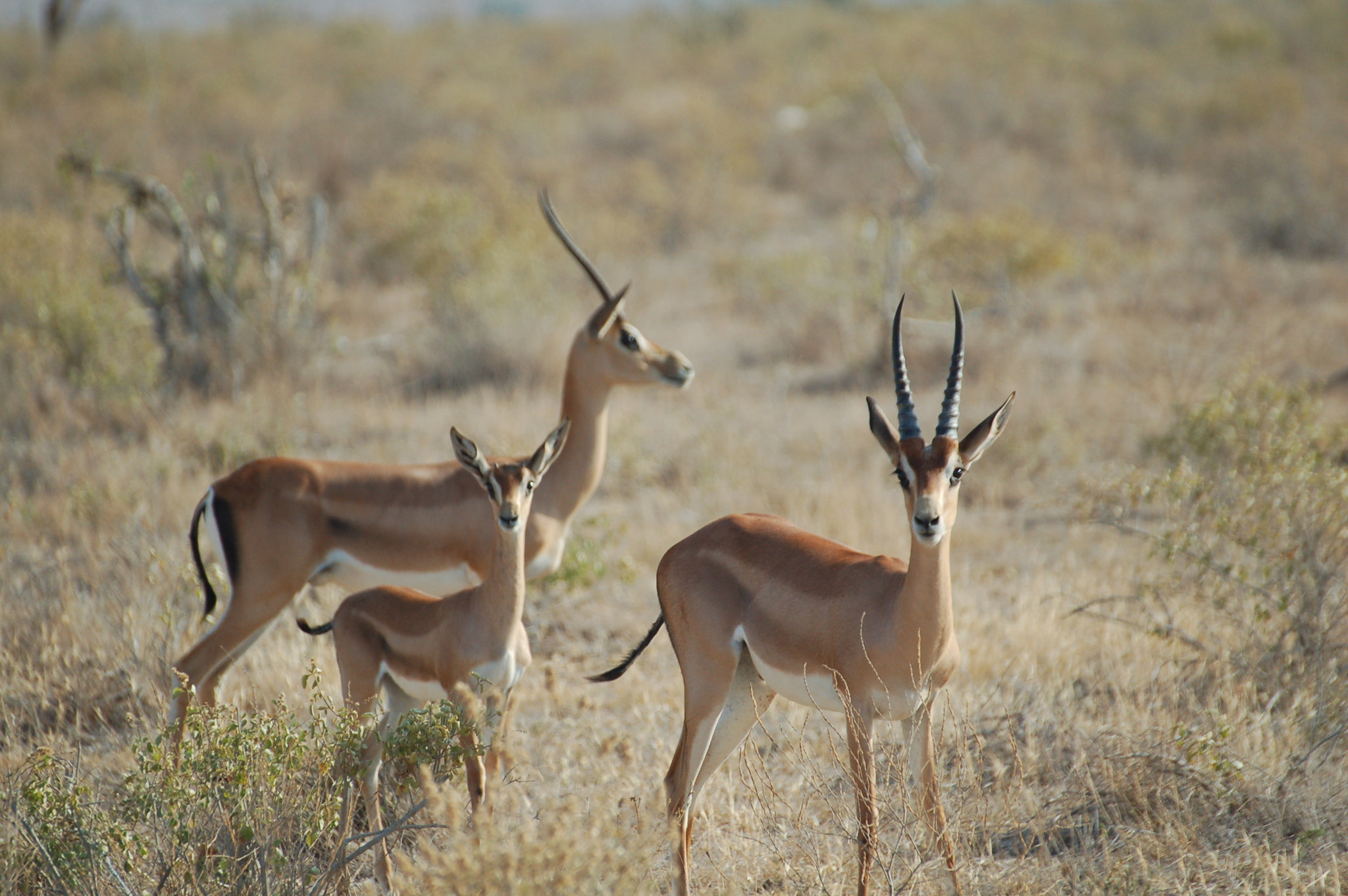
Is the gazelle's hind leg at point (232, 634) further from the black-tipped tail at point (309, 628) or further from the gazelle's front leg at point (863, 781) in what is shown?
the gazelle's front leg at point (863, 781)

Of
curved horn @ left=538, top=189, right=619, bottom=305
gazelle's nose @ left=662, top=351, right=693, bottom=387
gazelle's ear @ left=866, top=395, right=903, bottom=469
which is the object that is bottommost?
gazelle's nose @ left=662, top=351, right=693, bottom=387

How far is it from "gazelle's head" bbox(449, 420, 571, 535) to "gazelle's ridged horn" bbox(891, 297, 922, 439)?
4.03 feet

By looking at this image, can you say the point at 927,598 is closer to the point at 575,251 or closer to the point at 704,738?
the point at 704,738

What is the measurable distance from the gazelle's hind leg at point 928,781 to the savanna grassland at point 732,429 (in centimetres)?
12

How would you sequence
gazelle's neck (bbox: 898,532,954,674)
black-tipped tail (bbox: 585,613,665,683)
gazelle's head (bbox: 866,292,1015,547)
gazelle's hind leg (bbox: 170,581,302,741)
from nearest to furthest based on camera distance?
1. gazelle's head (bbox: 866,292,1015,547)
2. gazelle's neck (bbox: 898,532,954,674)
3. black-tipped tail (bbox: 585,613,665,683)
4. gazelle's hind leg (bbox: 170,581,302,741)

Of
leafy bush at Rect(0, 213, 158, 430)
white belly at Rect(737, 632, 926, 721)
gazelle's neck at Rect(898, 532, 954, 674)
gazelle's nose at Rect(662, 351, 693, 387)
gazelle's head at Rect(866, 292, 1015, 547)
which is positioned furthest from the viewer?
leafy bush at Rect(0, 213, 158, 430)

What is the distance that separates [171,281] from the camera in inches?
400

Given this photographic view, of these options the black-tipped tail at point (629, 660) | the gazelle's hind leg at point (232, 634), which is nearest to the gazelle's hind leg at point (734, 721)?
the black-tipped tail at point (629, 660)

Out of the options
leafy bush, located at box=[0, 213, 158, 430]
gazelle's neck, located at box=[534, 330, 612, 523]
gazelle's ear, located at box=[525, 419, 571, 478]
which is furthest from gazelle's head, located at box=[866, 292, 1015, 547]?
leafy bush, located at box=[0, 213, 158, 430]

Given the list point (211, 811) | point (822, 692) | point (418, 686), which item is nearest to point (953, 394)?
point (822, 692)

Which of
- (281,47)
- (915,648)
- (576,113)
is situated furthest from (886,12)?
(915,648)

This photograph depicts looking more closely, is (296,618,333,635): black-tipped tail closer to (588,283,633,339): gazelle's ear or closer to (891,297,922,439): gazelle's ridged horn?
(588,283,633,339): gazelle's ear

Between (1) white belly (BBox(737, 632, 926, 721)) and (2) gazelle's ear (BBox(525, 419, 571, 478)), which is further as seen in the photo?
(2) gazelle's ear (BBox(525, 419, 571, 478))

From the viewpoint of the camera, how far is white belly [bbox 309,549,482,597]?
5.03 metres
